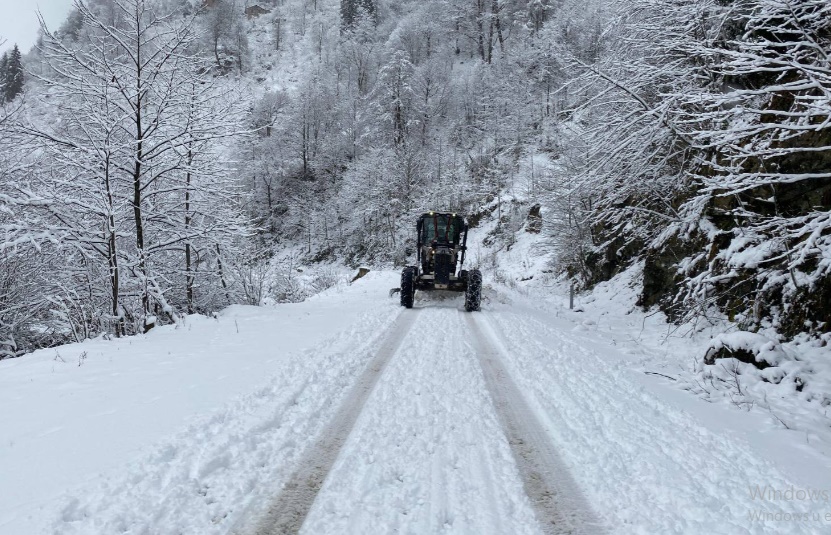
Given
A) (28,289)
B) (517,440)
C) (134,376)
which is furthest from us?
(28,289)

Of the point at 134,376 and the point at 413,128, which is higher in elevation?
the point at 413,128

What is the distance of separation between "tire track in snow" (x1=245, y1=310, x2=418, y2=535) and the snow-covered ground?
0.21 ft

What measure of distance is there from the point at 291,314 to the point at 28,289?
501 centimetres

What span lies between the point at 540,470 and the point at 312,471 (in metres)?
1.65

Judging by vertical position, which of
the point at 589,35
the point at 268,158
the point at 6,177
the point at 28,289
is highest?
the point at 589,35

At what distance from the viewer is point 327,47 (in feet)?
206

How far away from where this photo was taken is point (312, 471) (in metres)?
2.97

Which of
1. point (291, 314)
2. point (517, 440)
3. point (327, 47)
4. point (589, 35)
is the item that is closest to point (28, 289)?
point (291, 314)

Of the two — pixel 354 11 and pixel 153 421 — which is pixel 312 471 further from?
pixel 354 11

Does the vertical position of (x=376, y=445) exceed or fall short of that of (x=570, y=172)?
it falls short

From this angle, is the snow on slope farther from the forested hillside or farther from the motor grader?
the motor grader

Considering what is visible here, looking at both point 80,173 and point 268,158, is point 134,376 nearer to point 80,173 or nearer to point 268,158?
point 80,173

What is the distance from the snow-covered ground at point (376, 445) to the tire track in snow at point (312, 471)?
64mm

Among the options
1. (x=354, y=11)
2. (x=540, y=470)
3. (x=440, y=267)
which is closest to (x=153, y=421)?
(x=540, y=470)
